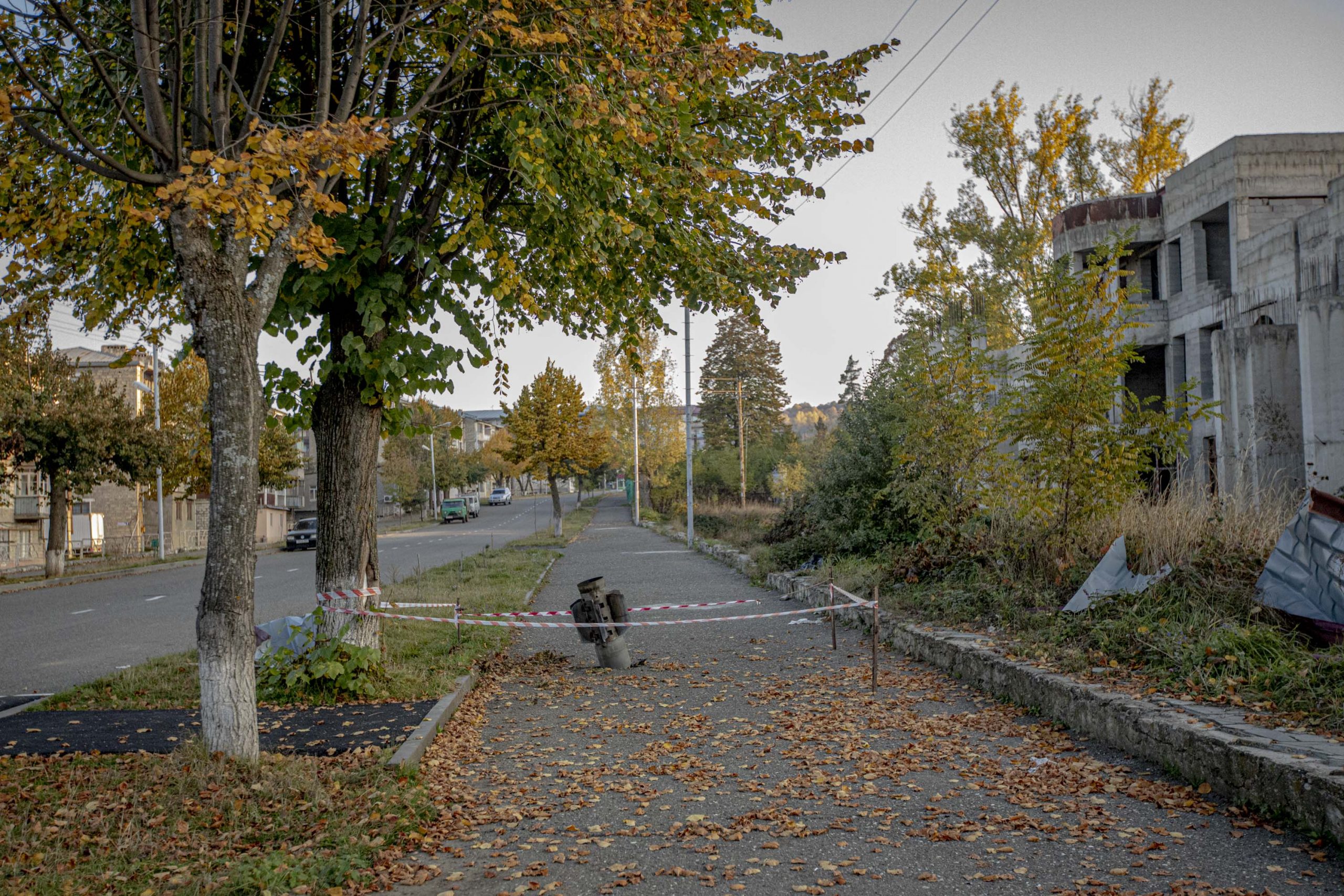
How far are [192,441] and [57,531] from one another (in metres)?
6.76

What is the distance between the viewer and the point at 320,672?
811cm

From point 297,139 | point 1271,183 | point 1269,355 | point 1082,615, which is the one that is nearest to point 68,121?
point 297,139

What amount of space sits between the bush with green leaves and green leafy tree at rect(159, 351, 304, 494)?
24.2 m

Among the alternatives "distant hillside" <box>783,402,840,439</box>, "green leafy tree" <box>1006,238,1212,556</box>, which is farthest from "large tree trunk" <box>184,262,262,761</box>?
"distant hillside" <box>783,402,840,439</box>

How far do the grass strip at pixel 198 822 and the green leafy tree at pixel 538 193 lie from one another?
299cm

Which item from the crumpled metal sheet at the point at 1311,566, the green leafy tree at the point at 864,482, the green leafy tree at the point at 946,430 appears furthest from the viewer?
the green leafy tree at the point at 864,482

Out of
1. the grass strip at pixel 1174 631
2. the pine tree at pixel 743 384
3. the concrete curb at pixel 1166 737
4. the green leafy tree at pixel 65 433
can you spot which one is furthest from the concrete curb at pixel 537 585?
the pine tree at pixel 743 384

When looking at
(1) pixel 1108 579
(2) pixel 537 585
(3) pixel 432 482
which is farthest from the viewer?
(3) pixel 432 482

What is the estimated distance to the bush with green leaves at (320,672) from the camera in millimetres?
8141

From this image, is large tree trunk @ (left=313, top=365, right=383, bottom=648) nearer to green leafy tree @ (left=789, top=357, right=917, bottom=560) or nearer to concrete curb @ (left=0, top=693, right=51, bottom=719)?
concrete curb @ (left=0, top=693, right=51, bottom=719)

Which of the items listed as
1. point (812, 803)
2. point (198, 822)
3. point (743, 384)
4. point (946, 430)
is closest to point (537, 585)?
point (946, 430)

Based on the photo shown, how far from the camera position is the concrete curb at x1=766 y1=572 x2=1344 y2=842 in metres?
4.63

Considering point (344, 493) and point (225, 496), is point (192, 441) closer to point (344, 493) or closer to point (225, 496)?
point (344, 493)

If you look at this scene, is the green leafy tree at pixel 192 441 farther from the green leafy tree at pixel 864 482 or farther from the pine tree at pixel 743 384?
the pine tree at pixel 743 384
